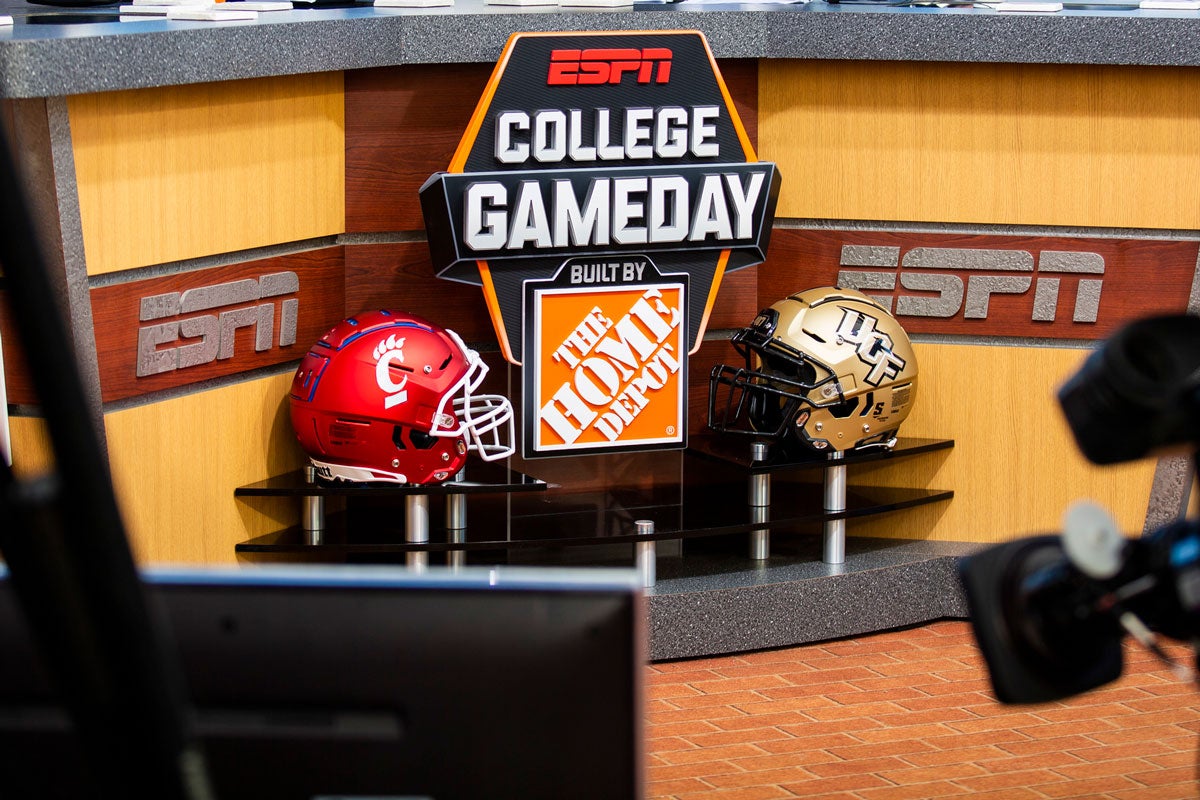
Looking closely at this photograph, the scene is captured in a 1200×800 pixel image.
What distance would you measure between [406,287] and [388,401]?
52 cm

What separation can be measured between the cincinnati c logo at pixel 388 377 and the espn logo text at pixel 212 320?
0.36 meters

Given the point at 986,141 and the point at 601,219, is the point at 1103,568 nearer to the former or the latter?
the point at 601,219

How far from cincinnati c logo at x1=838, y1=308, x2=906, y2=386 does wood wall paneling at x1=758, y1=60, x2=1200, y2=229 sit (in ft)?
1.40

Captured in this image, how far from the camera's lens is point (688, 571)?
4.22 meters

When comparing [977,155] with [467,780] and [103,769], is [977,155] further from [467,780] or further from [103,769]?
[103,769]

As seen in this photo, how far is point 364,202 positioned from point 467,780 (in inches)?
121

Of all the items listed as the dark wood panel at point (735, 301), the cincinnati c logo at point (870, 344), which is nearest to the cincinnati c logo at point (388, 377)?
the dark wood panel at point (735, 301)

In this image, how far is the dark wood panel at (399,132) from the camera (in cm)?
400

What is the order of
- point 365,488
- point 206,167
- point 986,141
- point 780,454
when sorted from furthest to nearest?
point 986,141, point 780,454, point 365,488, point 206,167

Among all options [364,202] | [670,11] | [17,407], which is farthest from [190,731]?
[670,11]

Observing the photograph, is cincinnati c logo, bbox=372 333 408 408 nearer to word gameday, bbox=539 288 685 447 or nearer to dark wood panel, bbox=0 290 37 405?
word gameday, bbox=539 288 685 447

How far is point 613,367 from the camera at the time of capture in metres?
4.07

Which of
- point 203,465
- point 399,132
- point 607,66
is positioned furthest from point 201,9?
point 203,465

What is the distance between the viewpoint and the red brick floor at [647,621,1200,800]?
3.38m
